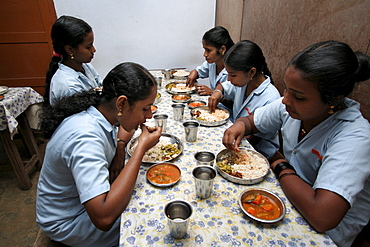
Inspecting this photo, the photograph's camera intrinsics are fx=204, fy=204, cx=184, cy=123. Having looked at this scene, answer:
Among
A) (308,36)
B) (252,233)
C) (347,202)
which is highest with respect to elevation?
(308,36)

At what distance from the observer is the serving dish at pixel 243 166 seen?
4.41 feet

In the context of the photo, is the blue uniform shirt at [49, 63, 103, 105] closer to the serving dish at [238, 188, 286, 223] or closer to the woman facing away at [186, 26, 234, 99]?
the woman facing away at [186, 26, 234, 99]

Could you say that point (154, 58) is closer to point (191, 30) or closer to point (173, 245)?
point (191, 30)

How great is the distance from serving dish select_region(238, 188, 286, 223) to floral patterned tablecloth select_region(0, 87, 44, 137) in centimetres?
303

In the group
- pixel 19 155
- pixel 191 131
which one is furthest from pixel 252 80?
pixel 19 155

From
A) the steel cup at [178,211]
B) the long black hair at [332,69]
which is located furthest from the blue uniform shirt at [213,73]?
the steel cup at [178,211]

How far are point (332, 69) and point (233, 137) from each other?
78 cm

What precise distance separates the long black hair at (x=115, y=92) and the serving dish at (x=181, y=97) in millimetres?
1351

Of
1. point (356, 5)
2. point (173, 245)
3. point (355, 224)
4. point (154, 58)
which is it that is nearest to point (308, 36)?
point (356, 5)

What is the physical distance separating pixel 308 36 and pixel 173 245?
2.55 meters

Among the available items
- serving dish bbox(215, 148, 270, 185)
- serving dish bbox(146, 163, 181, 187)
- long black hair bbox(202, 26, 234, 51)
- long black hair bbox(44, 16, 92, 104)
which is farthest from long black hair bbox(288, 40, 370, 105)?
long black hair bbox(44, 16, 92, 104)

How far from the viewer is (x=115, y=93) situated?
139 centimetres

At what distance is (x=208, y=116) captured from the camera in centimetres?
233

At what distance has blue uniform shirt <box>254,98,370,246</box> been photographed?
1.06 meters
